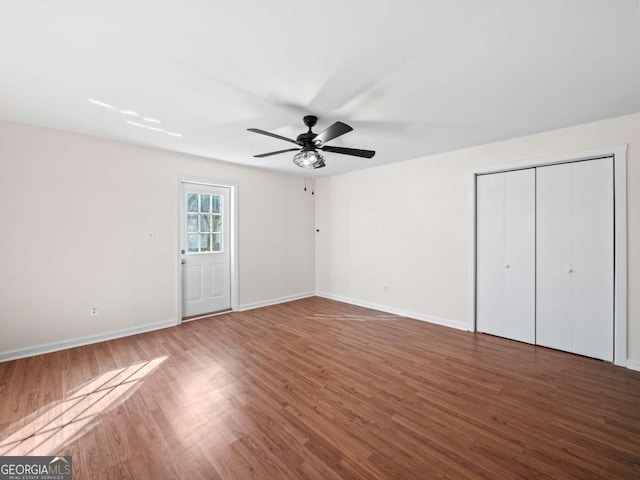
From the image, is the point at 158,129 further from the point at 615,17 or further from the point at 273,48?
the point at 615,17

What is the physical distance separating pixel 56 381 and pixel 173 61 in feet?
9.78

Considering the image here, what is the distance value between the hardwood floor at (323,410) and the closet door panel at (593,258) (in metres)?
0.27

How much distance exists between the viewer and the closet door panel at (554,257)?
10.1ft

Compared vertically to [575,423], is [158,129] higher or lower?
higher

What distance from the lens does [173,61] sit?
1.85 metres

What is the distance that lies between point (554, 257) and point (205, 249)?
4879mm

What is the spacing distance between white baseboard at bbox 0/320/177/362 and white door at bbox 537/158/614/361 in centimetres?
503

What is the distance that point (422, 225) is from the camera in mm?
4238

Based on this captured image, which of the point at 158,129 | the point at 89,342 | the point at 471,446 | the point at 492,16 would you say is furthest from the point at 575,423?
the point at 89,342

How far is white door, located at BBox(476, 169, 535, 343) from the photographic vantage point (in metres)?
3.34

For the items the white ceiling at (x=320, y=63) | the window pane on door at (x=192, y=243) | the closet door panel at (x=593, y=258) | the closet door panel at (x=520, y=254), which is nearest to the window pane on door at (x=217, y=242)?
the window pane on door at (x=192, y=243)

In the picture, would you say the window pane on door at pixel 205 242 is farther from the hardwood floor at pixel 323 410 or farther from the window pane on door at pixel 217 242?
the hardwood floor at pixel 323 410

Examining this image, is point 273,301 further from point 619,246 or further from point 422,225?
point 619,246

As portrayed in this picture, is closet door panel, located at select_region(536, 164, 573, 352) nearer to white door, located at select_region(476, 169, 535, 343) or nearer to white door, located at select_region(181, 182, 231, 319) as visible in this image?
white door, located at select_region(476, 169, 535, 343)
